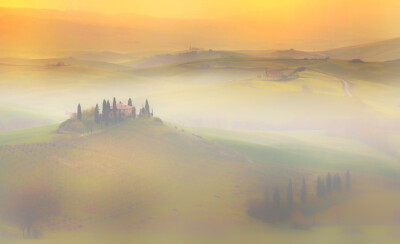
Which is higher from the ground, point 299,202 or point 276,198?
point 276,198

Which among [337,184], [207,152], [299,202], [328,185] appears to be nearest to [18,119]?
[207,152]

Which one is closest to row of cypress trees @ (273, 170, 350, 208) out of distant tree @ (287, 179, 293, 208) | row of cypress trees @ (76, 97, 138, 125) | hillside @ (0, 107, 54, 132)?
distant tree @ (287, 179, 293, 208)

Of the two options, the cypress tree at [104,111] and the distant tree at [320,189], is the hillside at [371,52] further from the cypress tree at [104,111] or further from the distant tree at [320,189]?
the cypress tree at [104,111]

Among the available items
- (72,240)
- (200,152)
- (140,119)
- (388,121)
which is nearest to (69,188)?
(72,240)

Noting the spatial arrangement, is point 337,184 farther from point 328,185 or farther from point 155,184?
point 155,184

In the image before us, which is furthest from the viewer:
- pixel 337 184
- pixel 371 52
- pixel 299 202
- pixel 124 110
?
pixel 371 52

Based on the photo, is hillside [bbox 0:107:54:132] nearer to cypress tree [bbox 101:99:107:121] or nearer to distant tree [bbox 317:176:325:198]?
cypress tree [bbox 101:99:107:121]

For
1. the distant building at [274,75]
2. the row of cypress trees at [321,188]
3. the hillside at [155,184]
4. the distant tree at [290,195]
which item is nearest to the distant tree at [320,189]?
the row of cypress trees at [321,188]
